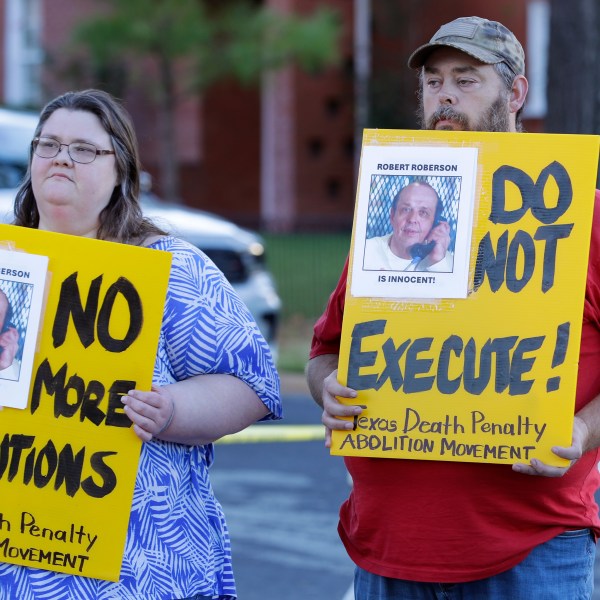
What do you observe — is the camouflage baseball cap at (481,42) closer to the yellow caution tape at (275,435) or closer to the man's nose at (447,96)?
the man's nose at (447,96)

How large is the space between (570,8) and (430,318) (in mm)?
9552

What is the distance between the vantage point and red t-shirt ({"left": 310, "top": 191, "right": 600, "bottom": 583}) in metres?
2.87

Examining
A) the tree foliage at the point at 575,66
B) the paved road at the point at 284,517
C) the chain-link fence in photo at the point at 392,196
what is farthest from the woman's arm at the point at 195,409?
the tree foliage at the point at 575,66

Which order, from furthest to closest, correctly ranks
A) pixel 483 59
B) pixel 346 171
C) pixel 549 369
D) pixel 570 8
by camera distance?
pixel 346 171 < pixel 570 8 < pixel 483 59 < pixel 549 369

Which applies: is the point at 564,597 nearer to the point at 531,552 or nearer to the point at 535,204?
the point at 531,552

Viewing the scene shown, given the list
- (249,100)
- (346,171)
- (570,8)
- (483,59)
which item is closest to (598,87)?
(570,8)

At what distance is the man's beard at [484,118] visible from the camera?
2.96m

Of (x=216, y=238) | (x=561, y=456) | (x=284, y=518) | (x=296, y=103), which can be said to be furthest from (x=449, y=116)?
(x=296, y=103)

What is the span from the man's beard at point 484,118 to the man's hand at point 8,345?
1.07 m

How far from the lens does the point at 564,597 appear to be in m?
2.88

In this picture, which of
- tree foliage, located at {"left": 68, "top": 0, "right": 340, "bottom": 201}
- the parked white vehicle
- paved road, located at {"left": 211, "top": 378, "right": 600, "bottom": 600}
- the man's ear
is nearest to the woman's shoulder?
the man's ear

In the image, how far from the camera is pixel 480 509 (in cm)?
288

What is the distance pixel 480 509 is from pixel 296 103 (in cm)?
2284

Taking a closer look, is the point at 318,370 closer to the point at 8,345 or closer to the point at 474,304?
the point at 474,304
